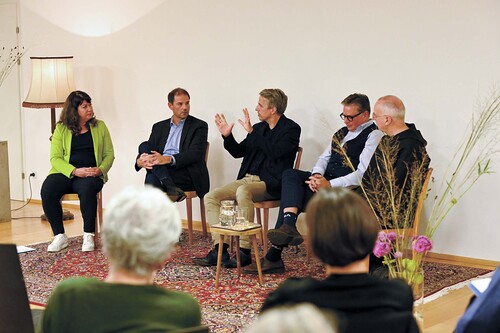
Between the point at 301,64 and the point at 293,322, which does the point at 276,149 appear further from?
the point at 293,322

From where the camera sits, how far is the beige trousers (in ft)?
17.6

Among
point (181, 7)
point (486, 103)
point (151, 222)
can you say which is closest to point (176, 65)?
point (181, 7)

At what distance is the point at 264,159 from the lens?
5.70m

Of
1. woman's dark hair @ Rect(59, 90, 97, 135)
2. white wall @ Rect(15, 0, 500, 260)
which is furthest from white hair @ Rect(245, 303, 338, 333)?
woman's dark hair @ Rect(59, 90, 97, 135)

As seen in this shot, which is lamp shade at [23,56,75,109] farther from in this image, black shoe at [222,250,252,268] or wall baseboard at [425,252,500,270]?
wall baseboard at [425,252,500,270]

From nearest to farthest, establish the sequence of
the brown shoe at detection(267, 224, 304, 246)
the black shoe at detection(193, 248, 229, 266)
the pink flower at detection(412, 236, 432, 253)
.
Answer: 1. the pink flower at detection(412, 236, 432, 253)
2. the brown shoe at detection(267, 224, 304, 246)
3. the black shoe at detection(193, 248, 229, 266)

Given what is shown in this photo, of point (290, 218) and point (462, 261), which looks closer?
point (290, 218)

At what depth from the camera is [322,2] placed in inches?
234

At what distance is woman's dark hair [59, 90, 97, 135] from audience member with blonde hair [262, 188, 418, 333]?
457cm

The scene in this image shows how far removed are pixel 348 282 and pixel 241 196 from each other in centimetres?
360

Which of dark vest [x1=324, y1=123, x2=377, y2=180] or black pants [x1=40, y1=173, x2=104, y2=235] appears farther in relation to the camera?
black pants [x1=40, y1=173, x2=104, y2=235]

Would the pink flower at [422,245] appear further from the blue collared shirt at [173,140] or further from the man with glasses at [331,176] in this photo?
the blue collared shirt at [173,140]

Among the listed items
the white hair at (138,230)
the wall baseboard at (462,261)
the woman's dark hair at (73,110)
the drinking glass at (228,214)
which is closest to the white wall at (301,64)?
the wall baseboard at (462,261)

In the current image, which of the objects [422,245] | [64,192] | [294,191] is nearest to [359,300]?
[422,245]
